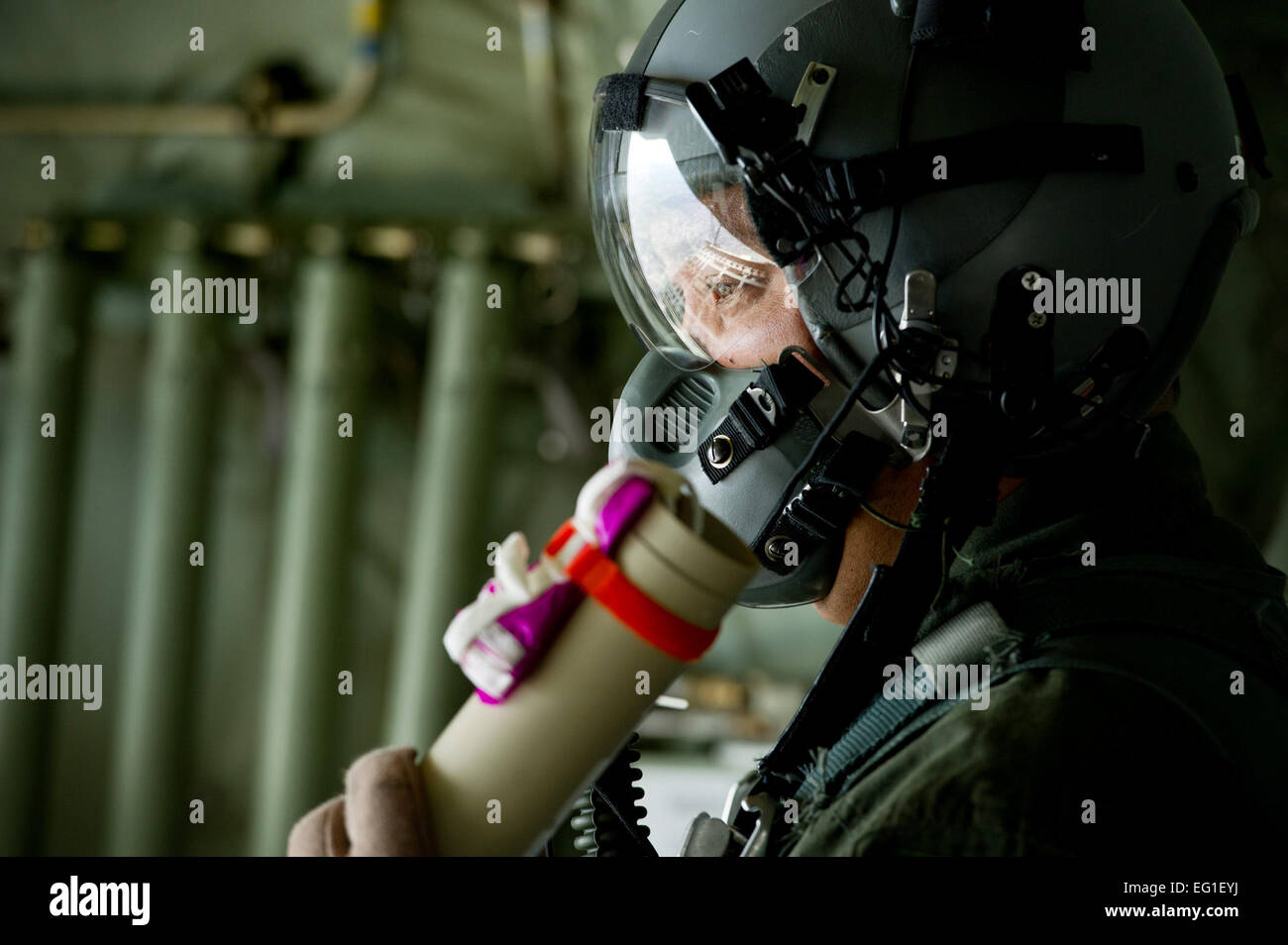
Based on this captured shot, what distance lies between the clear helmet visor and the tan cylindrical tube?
313 mm

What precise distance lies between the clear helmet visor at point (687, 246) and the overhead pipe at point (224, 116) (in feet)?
Result: 6.96

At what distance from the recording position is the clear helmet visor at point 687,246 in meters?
0.98

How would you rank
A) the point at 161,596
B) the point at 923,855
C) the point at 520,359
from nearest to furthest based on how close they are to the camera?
1. the point at 923,855
2. the point at 161,596
3. the point at 520,359

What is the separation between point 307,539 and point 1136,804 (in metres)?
2.40

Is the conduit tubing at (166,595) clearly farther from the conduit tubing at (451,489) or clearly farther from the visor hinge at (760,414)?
the visor hinge at (760,414)

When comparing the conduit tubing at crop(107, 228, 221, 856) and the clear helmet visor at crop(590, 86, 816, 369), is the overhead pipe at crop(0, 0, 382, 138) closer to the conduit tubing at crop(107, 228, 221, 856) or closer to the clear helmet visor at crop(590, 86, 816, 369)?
the conduit tubing at crop(107, 228, 221, 856)

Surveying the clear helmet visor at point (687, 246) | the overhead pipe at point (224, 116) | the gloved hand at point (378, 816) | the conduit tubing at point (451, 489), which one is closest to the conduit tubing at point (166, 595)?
the overhead pipe at point (224, 116)

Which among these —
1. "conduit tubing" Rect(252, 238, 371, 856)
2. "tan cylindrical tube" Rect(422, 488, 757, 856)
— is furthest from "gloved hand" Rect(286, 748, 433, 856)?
"conduit tubing" Rect(252, 238, 371, 856)

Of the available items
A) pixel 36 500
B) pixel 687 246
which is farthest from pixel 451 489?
Result: pixel 687 246

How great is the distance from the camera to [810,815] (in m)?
0.87

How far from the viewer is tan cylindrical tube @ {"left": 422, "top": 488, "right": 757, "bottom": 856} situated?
0.71m

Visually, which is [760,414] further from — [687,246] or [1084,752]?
[1084,752]
